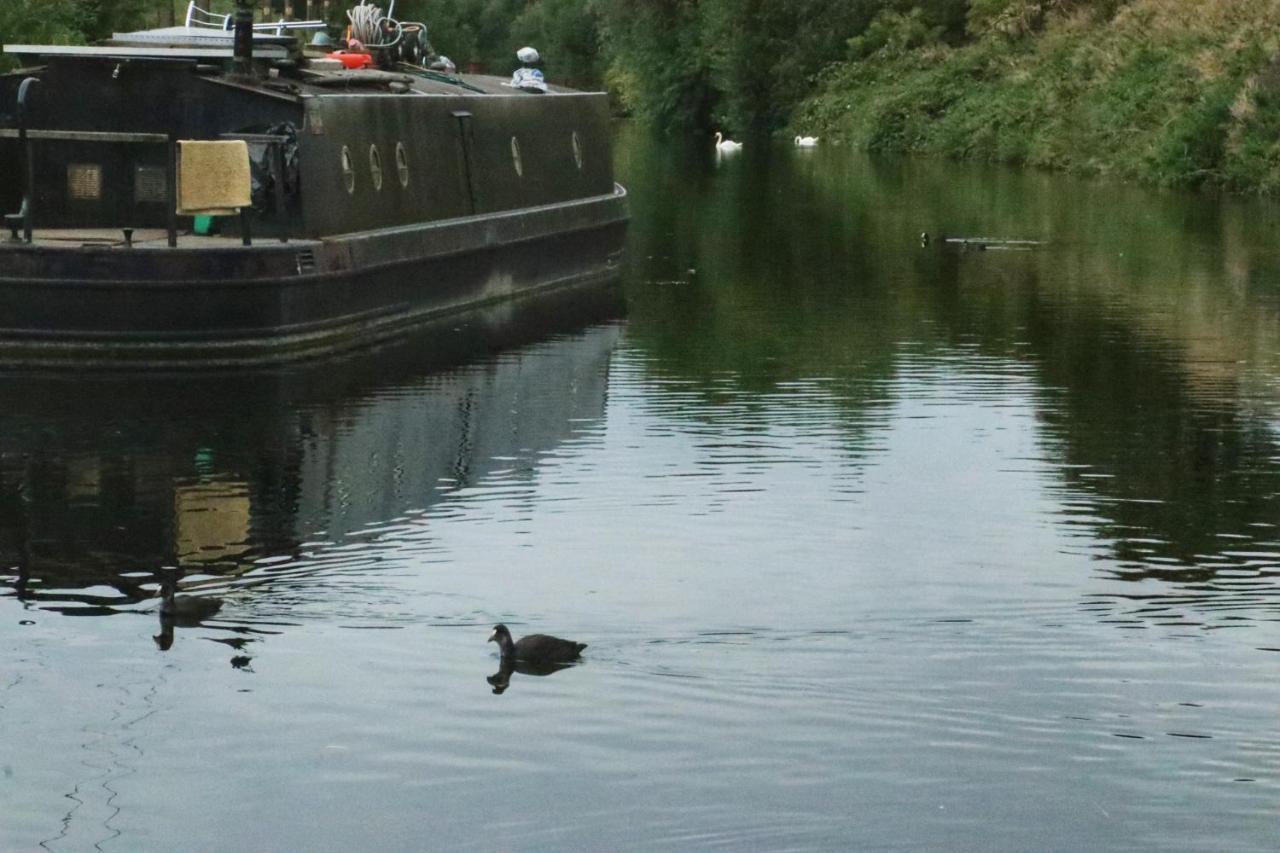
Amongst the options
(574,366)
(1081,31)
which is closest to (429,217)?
(574,366)

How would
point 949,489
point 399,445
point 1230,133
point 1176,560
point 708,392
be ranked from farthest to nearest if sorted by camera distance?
point 1230,133
point 708,392
point 399,445
point 949,489
point 1176,560

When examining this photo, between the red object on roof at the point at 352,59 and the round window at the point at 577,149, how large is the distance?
3.48m

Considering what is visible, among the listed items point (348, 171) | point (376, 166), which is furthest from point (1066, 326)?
point (348, 171)

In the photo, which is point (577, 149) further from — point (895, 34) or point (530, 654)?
point (895, 34)

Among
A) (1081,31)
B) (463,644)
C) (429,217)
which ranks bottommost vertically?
(463,644)

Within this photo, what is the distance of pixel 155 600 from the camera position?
32.0ft

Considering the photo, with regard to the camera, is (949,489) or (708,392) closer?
(949,489)

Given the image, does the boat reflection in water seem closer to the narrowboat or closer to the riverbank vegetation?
the narrowboat

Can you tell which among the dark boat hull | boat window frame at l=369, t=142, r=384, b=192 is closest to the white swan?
boat window frame at l=369, t=142, r=384, b=192

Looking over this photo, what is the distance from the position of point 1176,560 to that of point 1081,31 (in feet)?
139

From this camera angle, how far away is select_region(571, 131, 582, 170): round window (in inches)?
954

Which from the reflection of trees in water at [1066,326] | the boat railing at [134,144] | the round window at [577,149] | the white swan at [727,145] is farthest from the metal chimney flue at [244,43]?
the white swan at [727,145]

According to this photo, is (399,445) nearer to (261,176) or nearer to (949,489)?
(949,489)

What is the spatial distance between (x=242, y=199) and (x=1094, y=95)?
103 ft
